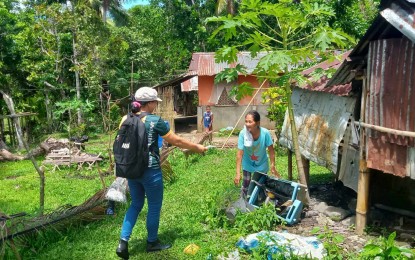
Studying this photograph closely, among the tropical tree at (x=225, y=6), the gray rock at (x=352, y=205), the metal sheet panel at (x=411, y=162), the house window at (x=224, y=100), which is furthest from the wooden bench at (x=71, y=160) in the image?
the tropical tree at (x=225, y=6)

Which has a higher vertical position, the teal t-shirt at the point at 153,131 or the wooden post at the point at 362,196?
the teal t-shirt at the point at 153,131

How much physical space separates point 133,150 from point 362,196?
3057mm

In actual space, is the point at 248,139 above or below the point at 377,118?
below

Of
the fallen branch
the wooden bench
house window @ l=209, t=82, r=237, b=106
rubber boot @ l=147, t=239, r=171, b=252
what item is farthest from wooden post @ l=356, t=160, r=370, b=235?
house window @ l=209, t=82, r=237, b=106

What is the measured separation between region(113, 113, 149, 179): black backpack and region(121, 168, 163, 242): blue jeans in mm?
157

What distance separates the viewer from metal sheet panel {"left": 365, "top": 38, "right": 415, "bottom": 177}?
Result: 13.6 feet

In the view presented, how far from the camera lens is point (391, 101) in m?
4.39

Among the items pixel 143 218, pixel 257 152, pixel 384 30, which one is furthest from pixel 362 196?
pixel 143 218

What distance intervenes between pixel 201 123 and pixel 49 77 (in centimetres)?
794

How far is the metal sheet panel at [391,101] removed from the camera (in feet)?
13.6

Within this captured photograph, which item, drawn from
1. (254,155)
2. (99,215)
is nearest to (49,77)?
(99,215)

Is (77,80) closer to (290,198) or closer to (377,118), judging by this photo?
(290,198)

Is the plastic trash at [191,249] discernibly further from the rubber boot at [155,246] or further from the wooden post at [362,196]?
the wooden post at [362,196]

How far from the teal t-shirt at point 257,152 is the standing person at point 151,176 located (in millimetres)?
1186
